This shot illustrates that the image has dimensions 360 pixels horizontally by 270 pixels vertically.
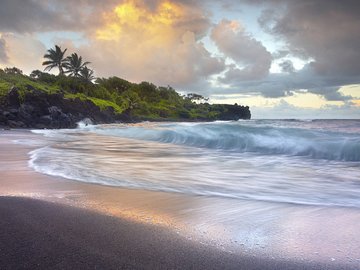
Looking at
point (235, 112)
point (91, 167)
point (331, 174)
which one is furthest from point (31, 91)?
point (235, 112)

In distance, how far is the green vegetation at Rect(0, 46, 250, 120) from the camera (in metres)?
48.4

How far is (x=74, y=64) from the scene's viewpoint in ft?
208

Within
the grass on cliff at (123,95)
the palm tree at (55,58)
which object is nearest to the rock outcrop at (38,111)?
the grass on cliff at (123,95)

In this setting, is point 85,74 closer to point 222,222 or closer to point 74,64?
→ point 74,64

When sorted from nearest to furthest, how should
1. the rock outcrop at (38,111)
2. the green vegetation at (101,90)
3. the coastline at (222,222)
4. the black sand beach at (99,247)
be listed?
the black sand beach at (99,247), the coastline at (222,222), the rock outcrop at (38,111), the green vegetation at (101,90)

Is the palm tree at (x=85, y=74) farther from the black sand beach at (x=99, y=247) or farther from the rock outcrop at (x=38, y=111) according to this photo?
the black sand beach at (x=99, y=247)

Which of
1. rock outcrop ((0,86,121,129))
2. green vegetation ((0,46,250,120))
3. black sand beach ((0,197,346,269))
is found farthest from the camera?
green vegetation ((0,46,250,120))

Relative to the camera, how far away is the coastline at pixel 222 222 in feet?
7.52

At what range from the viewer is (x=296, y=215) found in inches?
138

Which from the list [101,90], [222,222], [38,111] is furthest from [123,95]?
[222,222]

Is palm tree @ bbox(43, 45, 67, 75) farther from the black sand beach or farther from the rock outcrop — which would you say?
the black sand beach

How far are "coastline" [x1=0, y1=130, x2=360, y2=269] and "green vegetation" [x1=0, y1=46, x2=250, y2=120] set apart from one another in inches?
1320

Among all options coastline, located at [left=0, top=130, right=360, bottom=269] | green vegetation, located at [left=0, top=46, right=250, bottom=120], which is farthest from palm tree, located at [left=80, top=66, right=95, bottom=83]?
coastline, located at [left=0, top=130, right=360, bottom=269]

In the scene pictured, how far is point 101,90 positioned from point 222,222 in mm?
66921
